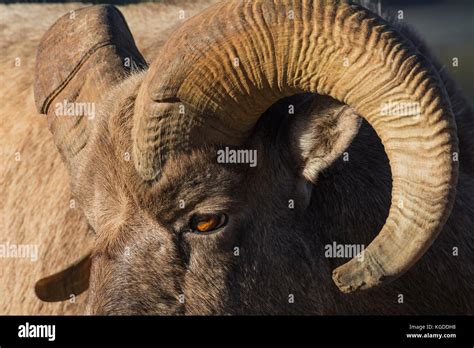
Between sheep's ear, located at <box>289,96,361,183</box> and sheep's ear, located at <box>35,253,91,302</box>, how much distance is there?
171 cm

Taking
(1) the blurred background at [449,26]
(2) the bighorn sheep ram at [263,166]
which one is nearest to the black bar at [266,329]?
(2) the bighorn sheep ram at [263,166]

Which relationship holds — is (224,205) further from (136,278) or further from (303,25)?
(303,25)

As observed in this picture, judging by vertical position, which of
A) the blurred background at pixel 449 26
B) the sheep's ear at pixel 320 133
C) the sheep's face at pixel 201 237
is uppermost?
the sheep's ear at pixel 320 133

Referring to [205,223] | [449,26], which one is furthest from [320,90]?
[449,26]

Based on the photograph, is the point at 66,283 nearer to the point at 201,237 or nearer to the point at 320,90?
the point at 201,237

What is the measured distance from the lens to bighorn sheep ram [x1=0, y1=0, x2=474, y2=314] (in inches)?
213

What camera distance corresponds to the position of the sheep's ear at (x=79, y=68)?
265 inches

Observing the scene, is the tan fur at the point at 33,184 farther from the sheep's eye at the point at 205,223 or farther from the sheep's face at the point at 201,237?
the sheep's eye at the point at 205,223

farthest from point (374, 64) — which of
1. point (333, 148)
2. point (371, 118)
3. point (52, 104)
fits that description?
point (52, 104)

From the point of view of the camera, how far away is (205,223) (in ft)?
19.6

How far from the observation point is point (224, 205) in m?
5.98

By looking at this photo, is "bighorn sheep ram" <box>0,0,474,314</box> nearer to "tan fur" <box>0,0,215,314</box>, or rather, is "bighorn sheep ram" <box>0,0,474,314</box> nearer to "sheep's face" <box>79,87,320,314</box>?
"sheep's face" <box>79,87,320,314</box>

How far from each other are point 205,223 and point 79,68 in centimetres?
166

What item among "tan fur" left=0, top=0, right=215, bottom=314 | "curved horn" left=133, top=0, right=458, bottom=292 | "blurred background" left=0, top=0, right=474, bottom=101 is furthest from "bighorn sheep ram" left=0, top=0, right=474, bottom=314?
"blurred background" left=0, top=0, right=474, bottom=101
